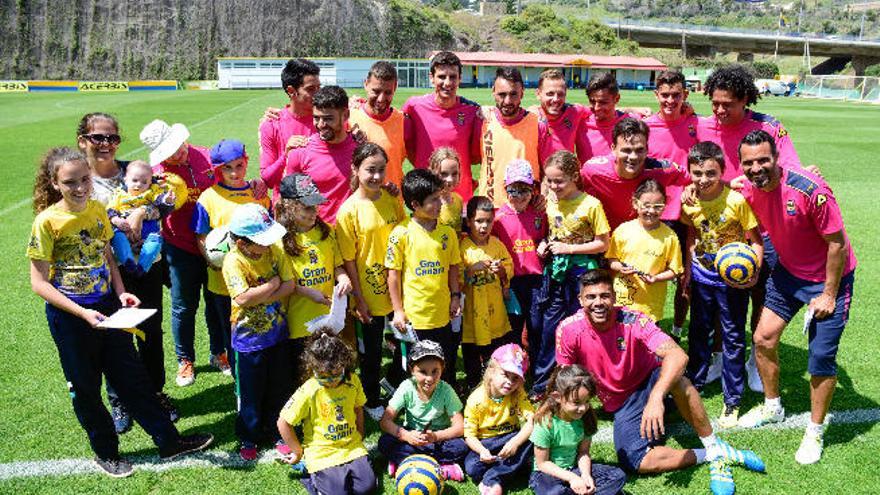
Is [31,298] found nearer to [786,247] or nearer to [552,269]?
[552,269]

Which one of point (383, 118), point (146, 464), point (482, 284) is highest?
point (383, 118)

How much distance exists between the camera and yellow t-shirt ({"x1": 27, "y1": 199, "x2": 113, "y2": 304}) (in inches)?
154

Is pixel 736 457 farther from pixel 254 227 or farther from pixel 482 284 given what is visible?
pixel 254 227

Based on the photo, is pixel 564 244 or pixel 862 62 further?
pixel 862 62

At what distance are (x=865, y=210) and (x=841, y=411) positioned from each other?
818 centimetres

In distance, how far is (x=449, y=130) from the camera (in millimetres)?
5766

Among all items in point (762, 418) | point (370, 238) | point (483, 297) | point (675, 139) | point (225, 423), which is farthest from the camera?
point (675, 139)

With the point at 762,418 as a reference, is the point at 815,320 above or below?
above

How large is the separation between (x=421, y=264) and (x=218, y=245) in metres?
1.41

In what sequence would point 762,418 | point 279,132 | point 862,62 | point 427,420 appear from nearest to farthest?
point 427,420 < point 762,418 < point 279,132 < point 862,62

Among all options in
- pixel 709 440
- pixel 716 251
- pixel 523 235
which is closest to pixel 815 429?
pixel 709 440

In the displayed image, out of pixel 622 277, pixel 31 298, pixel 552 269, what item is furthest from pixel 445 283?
pixel 31 298

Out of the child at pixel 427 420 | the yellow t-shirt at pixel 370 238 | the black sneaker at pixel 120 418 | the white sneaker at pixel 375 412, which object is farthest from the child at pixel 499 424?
the black sneaker at pixel 120 418

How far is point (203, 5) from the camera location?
74.5m
